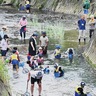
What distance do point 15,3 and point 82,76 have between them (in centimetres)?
3409

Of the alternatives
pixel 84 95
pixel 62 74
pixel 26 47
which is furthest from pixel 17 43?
pixel 84 95

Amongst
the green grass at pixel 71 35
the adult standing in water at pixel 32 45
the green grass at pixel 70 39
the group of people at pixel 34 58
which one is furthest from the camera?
the green grass at pixel 71 35

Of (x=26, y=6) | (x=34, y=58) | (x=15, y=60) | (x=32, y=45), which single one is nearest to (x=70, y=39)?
(x=32, y=45)

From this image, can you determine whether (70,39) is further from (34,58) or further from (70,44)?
(34,58)

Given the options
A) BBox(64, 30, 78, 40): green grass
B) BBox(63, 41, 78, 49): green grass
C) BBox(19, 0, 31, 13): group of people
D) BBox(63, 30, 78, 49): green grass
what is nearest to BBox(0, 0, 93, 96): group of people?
BBox(63, 41, 78, 49): green grass

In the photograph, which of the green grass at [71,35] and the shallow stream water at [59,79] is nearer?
the shallow stream water at [59,79]

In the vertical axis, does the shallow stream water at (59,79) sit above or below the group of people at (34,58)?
below

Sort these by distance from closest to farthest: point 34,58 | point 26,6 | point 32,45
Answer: point 34,58 < point 32,45 < point 26,6

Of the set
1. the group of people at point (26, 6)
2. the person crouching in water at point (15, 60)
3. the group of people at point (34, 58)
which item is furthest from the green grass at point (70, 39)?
the group of people at point (26, 6)

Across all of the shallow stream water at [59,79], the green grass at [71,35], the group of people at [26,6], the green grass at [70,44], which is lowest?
the shallow stream water at [59,79]

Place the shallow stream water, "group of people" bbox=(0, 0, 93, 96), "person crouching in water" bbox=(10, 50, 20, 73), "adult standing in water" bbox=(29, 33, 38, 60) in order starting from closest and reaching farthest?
"group of people" bbox=(0, 0, 93, 96) → the shallow stream water → "person crouching in water" bbox=(10, 50, 20, 73) → "adult standing in water" bbox=(29, 33, 38, 60)

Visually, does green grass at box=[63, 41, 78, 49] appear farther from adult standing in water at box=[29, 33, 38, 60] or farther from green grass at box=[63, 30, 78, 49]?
adult standing in water at box=[29, 33, 38, 60]

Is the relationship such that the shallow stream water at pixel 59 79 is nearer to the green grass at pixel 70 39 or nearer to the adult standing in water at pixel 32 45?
the green grass at pixel 70 39

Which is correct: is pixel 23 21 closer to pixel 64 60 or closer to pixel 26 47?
pixel 26 47
